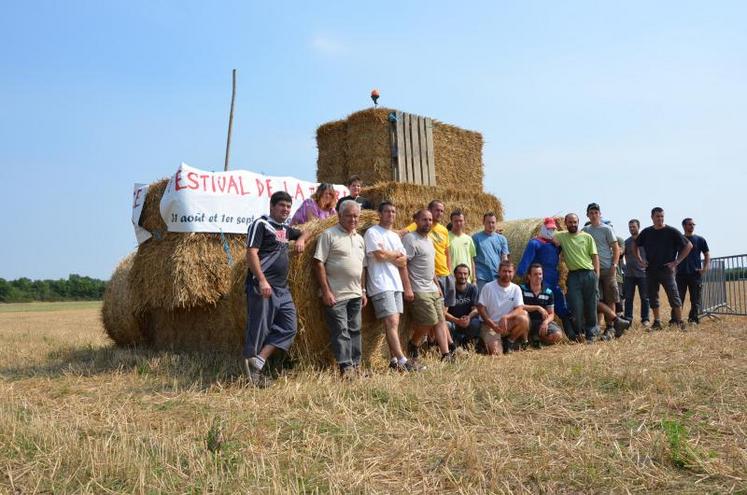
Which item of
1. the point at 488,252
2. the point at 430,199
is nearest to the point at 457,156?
the point at 430,199

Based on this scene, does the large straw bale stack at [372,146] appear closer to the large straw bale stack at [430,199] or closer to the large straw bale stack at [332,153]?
the large straw bale stack at [332,153]

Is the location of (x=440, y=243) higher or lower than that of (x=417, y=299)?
higher

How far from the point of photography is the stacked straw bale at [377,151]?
33.7 ft

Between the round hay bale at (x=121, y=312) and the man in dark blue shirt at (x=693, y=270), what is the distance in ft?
25.6

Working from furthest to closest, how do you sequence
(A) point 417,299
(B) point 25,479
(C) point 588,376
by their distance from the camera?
(A) point 417,299 → (C) point 588,376 → (B) point 25,479

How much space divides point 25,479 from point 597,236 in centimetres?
758

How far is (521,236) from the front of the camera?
9.57m

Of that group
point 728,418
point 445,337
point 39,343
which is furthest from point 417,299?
point 39,343

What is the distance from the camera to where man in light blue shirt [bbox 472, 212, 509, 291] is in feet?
27.2

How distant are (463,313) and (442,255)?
958 mm

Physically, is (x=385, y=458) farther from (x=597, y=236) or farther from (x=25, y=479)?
(x=597, y=236)

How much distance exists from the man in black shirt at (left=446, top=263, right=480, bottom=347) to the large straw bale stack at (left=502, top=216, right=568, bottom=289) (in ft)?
6.04

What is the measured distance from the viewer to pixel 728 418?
3.95 m

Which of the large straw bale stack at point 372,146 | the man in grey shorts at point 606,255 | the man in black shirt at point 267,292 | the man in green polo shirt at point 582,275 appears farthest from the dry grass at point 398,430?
the large straw bale stack at point 372,146
